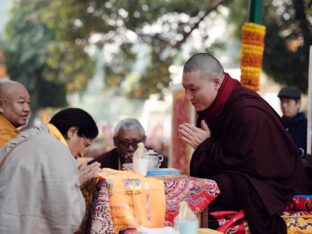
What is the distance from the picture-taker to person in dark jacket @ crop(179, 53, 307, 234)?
13.2ft

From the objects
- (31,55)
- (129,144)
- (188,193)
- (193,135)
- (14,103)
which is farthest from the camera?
(31,55)

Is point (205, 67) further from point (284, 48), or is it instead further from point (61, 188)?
point (284, 48)

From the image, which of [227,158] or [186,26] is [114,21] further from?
[227,158]

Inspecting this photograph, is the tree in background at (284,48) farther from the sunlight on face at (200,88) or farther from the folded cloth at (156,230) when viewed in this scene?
the folded cloth at (156,230)

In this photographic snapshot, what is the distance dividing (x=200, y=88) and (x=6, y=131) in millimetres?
1669

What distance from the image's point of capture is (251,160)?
158 inches

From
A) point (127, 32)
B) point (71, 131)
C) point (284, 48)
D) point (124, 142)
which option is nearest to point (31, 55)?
point (127, 32)

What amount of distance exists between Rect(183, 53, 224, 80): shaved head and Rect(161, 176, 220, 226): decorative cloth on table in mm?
830

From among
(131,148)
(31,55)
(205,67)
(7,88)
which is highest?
(31,55)

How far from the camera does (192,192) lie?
3844mm

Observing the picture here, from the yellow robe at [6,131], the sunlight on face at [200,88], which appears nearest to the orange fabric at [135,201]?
the sunlight on face at [200,88]

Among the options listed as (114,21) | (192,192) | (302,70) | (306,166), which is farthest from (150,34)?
(192,192)

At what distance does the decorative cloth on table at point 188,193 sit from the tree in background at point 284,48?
33.9 feet

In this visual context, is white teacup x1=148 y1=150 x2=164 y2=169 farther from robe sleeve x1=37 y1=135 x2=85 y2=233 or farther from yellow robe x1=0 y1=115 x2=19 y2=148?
yellow robe x1=0 y1=115 x2=19 y2=148
